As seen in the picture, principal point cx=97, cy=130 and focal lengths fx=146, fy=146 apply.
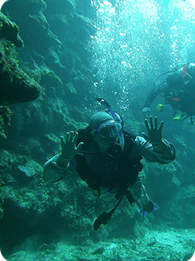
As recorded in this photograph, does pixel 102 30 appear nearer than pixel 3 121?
No

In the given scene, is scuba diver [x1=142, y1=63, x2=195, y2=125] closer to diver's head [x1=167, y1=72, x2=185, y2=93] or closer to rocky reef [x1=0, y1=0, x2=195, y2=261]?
diver's head [x1=167, y1=72, x2=185, y2=93]

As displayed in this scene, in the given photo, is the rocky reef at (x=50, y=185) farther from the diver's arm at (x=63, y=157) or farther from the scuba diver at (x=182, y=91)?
the scuba diver at (x=182, y=91)

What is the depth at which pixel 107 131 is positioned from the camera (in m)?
2.25

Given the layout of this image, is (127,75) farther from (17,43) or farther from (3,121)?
(3,121)

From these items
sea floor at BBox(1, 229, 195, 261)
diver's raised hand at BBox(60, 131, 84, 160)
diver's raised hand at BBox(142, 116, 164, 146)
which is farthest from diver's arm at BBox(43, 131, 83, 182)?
sea floor at BBox(1, 229, 195, 261)

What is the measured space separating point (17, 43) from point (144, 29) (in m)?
15.1

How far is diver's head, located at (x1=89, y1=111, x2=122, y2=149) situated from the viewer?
7.41 ft

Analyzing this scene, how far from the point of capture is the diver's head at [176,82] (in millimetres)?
6328

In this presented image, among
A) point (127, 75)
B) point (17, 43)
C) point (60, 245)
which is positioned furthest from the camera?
point (127, 75)

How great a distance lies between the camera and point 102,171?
239 cm

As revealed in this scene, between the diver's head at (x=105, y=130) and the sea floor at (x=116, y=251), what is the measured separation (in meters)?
3.36

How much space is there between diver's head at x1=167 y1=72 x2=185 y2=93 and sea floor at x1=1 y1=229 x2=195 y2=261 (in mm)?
6047

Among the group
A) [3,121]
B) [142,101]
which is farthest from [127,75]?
[3,121]

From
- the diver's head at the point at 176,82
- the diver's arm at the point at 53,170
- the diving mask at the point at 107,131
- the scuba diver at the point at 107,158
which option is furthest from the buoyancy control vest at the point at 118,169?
the diver's head at the point at 176,82
